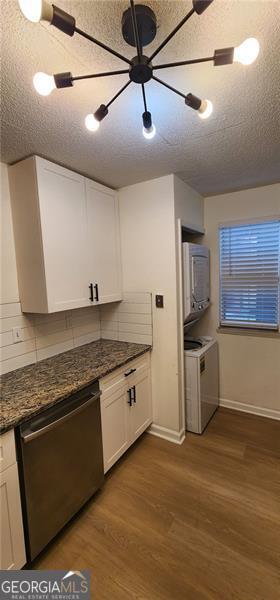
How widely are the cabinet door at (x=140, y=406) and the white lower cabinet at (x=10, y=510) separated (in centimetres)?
103

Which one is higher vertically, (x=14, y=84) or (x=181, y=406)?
(x=14, y=84)

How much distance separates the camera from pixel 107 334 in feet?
8.69

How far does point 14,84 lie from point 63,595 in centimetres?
230

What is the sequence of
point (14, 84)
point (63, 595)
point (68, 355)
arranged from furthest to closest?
point (68, 355) → point (63, 595) → point (14, 84)

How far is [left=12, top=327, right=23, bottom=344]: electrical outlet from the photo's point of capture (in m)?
1.85

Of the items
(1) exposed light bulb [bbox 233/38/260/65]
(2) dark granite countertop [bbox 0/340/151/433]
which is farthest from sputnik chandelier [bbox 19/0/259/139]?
(2) dark granite countertop [bbox 0/340/151/433]

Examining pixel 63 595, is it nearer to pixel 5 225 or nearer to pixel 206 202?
→ pixel 5 225

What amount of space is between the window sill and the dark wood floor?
98 centimetres

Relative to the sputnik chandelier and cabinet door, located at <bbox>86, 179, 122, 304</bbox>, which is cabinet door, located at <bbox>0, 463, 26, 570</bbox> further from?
the sputnik chandelier

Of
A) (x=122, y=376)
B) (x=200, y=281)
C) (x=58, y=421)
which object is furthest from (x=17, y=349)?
(x=200, y=281)

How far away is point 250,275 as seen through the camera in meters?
2.65

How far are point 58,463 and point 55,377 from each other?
0.49m

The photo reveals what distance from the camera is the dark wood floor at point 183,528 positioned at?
1281mm

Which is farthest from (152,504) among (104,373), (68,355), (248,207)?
(248,207)
